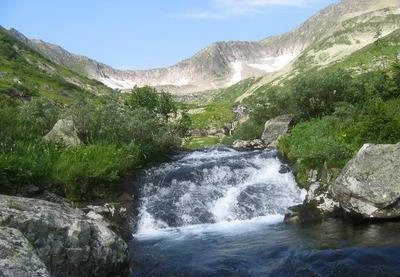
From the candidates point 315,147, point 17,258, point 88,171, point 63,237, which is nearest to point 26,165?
point 88,171

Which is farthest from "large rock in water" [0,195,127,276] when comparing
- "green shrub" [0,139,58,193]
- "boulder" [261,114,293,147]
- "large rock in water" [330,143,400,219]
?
"boulder" [261,114,293,147]

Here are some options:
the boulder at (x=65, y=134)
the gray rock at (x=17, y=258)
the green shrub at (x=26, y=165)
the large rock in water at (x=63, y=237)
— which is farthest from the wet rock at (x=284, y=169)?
the gray rock at (x=17, y=258)

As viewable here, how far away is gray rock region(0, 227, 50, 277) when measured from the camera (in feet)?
33.9

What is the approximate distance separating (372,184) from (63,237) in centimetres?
1457

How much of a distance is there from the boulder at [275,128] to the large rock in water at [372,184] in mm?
22480

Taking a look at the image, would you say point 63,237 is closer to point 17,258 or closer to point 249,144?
point 17,258

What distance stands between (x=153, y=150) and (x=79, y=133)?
212 inches

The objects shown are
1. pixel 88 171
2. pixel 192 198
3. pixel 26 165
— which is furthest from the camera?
pixel 192 198

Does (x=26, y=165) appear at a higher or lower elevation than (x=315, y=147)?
lower

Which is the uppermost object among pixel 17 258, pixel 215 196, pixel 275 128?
pixel 275 128

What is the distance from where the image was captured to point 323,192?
27.0 m

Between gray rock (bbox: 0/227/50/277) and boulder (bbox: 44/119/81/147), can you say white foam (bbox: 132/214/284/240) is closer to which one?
boulder (bbox: 44/119/81/147)

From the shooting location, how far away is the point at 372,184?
23359mm

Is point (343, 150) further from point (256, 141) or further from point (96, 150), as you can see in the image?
point (256, 141)
